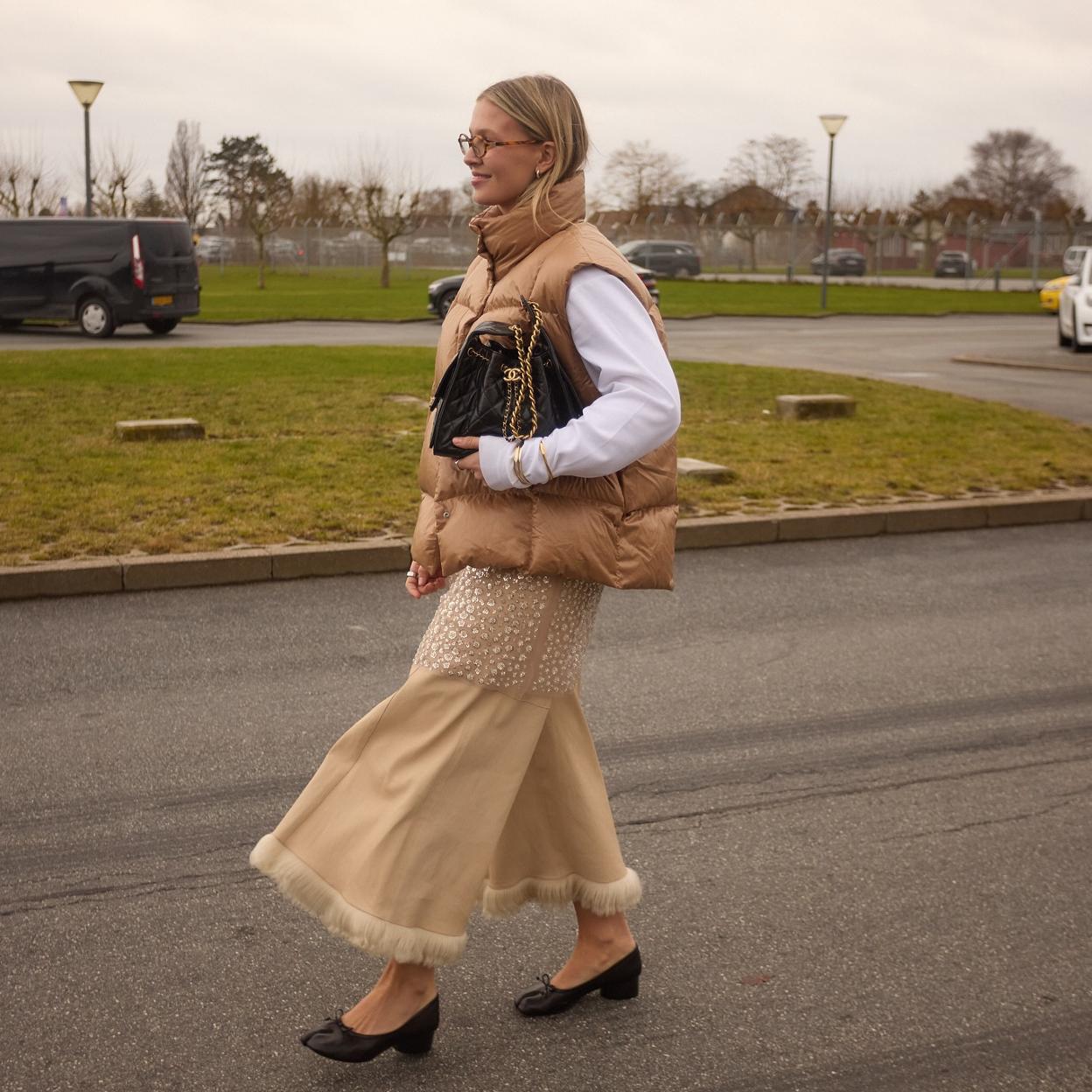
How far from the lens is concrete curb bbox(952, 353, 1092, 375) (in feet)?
66.2

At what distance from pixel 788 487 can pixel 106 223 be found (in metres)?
16.6

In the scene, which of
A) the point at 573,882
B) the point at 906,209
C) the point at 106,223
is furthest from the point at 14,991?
the point at 906,209

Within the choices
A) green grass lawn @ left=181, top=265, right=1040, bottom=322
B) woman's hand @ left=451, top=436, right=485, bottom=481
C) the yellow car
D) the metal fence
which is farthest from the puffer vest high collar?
the metal fence

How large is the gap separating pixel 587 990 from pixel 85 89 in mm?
25529

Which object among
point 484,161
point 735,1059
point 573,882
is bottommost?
point 735,1059

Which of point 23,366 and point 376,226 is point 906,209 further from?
point 23,366

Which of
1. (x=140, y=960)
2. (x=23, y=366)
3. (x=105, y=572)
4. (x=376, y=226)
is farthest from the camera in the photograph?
Result: (x=376, y=226)

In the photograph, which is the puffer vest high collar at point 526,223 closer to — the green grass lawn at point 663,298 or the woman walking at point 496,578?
the woman walking at point 496,578

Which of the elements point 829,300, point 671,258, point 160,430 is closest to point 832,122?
point 829,300

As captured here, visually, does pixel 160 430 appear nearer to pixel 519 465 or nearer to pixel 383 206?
pixel 519 465

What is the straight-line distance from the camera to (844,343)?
2406 centimetres

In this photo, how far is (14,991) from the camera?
3.19 meters

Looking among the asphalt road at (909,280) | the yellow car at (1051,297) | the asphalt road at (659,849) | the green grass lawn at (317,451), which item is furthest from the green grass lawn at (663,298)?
the asphalt road at (659,849)

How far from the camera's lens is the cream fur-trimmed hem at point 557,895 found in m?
3.16
